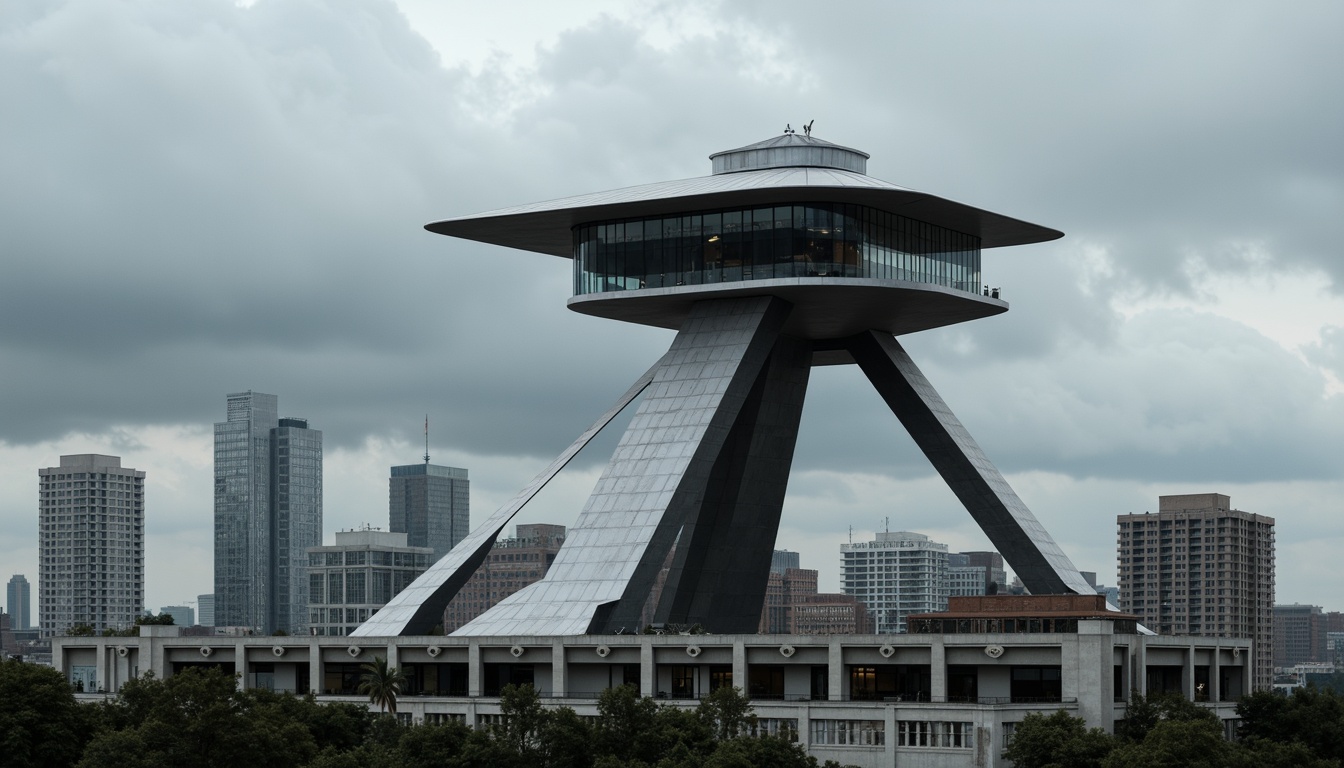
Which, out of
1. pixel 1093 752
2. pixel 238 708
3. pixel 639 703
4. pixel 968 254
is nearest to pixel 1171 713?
pixel 1093 752

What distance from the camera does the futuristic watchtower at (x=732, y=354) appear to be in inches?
3740

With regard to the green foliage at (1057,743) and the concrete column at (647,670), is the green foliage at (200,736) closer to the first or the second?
the concrete column at (647,670)

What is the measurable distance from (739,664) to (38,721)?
29899 mm

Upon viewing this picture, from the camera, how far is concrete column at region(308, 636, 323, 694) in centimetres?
9894

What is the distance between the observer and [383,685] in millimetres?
93875

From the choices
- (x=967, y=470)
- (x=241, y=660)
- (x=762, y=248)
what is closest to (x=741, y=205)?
(x=762, y=248)

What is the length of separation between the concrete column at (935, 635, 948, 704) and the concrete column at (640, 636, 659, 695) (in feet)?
41.8

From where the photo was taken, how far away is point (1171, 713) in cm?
8350

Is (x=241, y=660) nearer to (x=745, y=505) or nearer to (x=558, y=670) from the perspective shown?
(x=558, y=670)

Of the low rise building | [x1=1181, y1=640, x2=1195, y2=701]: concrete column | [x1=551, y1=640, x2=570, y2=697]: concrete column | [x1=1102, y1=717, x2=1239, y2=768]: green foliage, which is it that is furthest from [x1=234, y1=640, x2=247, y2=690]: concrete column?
[x1=1181, y1=640, x2=1195, y2=701]: concrete column

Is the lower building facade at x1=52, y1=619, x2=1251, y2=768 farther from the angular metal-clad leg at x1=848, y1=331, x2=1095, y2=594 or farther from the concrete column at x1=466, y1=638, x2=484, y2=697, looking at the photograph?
the angular metal-clad leg at x1=848, y1=331, x2=1095, y2=594

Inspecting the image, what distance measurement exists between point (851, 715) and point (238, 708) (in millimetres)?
25836

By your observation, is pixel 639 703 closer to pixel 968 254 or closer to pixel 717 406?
pixel 717 406

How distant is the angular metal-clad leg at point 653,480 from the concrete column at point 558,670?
0.78 m
